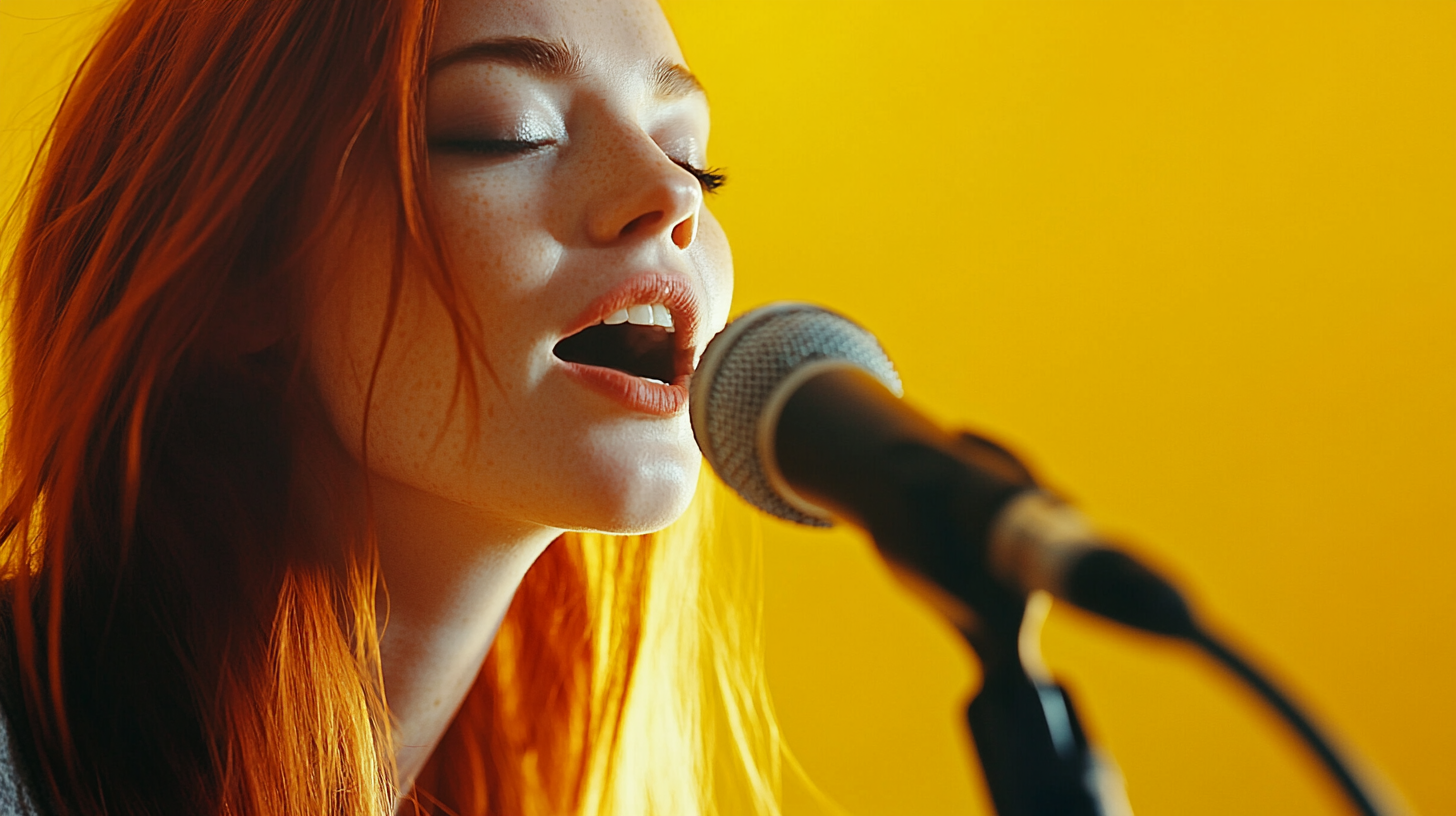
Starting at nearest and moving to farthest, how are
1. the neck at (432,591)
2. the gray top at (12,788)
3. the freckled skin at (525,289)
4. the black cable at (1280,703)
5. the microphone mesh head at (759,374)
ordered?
the black cable at (1280,703), the microphone mesh head at (759,374), the gray top at (12,788), the freckled skin at (525,289), the neck at (432,591)

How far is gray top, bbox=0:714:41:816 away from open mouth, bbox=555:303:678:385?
0.42 meters

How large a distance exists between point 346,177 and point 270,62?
0.34 ft

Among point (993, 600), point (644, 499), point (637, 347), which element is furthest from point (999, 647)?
point (637, 347)

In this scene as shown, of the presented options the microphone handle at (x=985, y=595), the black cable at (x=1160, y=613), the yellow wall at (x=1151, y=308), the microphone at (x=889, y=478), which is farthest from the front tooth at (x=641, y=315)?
the yellow wall at (x=1151, y=308)

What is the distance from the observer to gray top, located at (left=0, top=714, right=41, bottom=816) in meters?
0.63

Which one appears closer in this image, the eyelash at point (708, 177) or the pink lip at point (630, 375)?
the pink lip at point (630, 375)

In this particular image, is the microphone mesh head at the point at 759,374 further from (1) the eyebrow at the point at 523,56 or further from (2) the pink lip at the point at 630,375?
(1) the eyebrow at the point at 523,56

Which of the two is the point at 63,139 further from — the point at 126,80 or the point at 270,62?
the point at 270,62

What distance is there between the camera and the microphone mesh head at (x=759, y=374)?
1.63 ft

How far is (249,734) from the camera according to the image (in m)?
0.71

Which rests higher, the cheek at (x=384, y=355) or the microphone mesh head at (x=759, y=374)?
the microphone mesh head at (x=759, y=374)

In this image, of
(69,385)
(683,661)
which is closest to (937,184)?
(683,661)

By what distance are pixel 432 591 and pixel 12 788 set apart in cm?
30

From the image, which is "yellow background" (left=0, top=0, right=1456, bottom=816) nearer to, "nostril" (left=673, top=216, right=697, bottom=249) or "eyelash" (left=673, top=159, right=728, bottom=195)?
"eyelash" (left=673, top=159, right=728, bottom=195)
